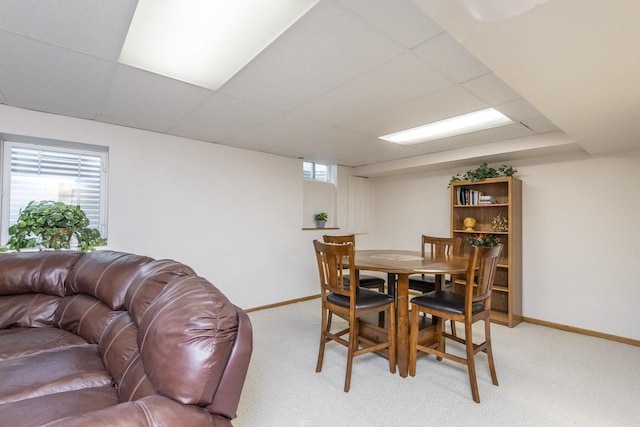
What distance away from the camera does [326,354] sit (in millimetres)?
2688

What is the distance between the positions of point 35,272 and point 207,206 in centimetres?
175

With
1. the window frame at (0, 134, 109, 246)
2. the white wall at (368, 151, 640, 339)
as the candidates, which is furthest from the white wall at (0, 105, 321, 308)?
the white wall at (368, 151, 640, 339)

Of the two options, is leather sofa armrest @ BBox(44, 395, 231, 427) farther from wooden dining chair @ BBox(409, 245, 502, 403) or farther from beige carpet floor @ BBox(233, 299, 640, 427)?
wooden dining chair @ BBox(409, 245, 502, 403)

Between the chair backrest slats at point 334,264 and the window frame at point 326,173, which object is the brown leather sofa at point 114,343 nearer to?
the chair backrest slats at point 334,264

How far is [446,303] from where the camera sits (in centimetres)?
219

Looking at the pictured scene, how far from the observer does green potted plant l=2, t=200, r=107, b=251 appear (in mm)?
2291

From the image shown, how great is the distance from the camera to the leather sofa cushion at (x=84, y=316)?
1.71m

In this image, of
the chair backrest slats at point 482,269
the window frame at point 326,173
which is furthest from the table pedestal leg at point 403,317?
the window frame at point 326,173

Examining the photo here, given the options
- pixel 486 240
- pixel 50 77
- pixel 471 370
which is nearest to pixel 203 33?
pixel 50 77

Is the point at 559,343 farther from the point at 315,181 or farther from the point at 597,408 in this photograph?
the point at 315,181

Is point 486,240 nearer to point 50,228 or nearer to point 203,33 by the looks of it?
point 203,33

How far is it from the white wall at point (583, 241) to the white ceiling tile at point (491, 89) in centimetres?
190

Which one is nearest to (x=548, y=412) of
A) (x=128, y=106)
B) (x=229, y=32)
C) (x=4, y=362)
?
(x=229, y=32)

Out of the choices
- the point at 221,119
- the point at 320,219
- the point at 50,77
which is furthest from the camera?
the point at 320,219
